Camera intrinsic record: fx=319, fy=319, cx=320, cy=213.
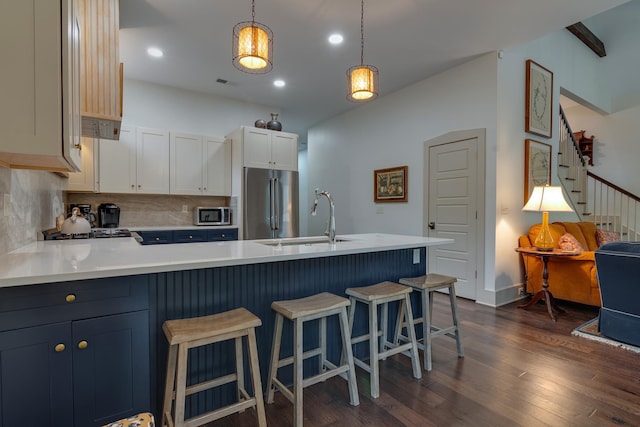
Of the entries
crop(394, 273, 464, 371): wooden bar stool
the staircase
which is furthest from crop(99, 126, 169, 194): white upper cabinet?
the staircase

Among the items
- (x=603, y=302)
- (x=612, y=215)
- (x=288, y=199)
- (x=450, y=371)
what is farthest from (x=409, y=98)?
(x=612, y=215)

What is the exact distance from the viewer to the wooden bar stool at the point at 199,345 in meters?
1.36

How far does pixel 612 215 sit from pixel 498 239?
383 cm

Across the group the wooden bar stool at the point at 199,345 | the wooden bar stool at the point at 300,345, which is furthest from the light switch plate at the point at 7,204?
the wooden bar stool at the point at 300,345

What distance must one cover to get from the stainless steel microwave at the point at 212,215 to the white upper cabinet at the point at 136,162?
534 millimetres

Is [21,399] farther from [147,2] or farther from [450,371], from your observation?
[147,2]

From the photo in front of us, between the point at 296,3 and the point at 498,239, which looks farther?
the point at 498,239

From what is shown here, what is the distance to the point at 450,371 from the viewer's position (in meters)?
2.28

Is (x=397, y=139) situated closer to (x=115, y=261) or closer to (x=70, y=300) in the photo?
(x=115, y=261)

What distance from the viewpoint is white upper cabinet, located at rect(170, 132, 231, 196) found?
451 centimetres

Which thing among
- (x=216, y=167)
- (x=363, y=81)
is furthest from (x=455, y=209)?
(x=216, y=167)

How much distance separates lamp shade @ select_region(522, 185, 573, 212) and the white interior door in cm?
64

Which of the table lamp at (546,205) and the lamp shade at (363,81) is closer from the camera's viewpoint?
the lamp shade at (363,81)

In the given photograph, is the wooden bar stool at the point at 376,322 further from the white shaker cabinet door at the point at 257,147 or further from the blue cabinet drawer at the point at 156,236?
the white shaker cabinet door at the point at 257,147
